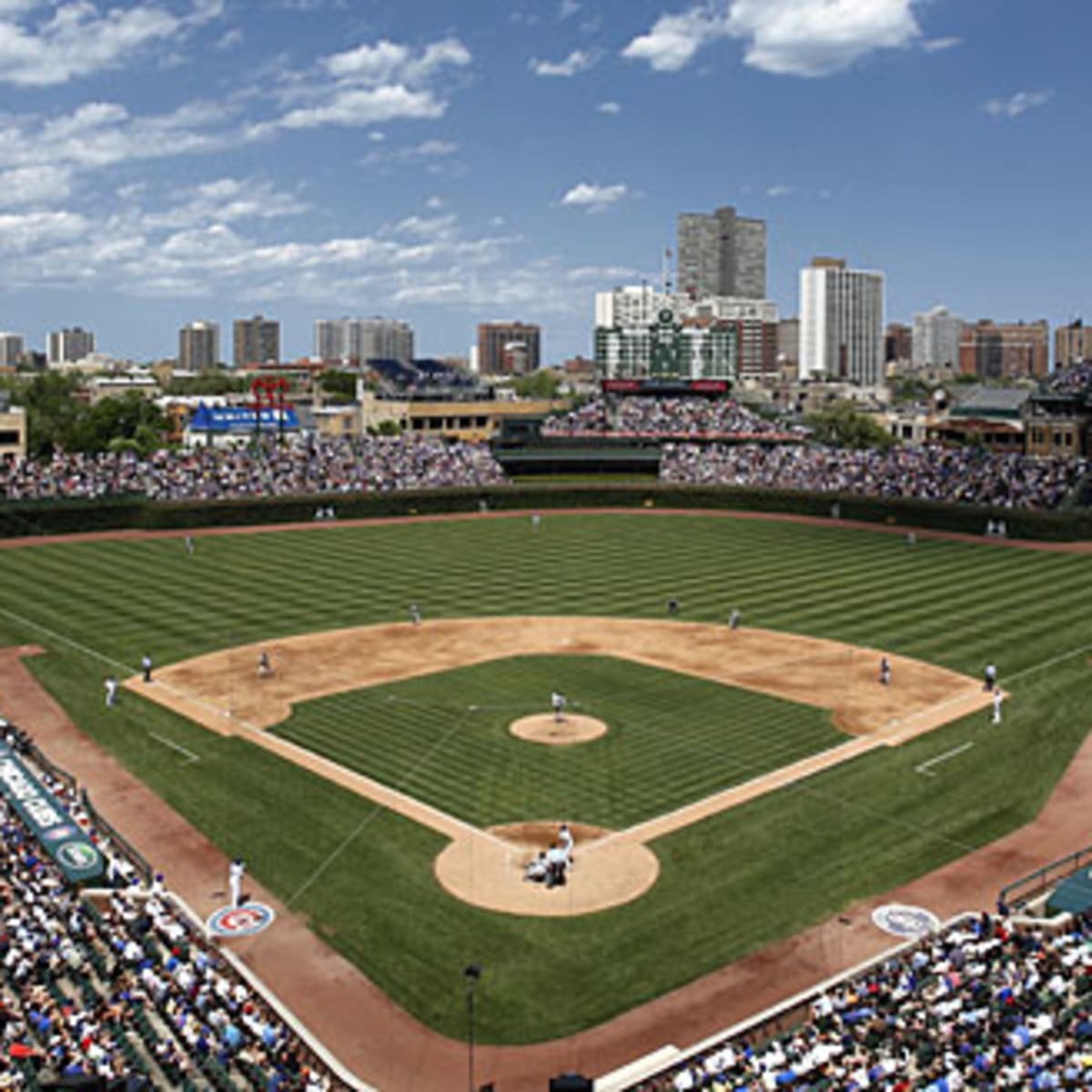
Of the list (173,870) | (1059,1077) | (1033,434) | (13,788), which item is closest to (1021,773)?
(1059,1077)

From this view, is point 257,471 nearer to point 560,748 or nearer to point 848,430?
point 560,748

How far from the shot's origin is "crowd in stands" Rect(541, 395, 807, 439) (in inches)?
3971

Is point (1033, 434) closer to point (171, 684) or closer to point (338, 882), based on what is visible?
point (171, 684)

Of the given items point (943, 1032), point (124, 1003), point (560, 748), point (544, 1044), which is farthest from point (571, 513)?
point (943, 1032)

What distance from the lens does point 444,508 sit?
80.9 metres

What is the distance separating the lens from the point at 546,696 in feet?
120

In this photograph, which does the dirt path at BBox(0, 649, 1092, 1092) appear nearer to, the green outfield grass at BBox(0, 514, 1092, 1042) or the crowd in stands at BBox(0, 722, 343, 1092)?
the green outfield grass at BBox(0, 514, 1092, 1042)

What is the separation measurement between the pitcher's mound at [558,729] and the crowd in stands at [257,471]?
145 ft

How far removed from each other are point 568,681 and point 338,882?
50.6ft

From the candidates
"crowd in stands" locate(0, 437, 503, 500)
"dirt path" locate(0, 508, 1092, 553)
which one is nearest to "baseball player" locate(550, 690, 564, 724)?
"dirt path" locate(0, 508, 1092, 553)

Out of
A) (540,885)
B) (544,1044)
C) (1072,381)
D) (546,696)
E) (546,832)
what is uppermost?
(1072,381)

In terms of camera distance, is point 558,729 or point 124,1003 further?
point 558,729

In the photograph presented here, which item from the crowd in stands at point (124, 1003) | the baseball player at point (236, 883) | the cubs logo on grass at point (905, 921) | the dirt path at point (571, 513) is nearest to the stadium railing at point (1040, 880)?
the cubs logo on grass at point (905, 921)

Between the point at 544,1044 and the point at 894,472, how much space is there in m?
65.2
